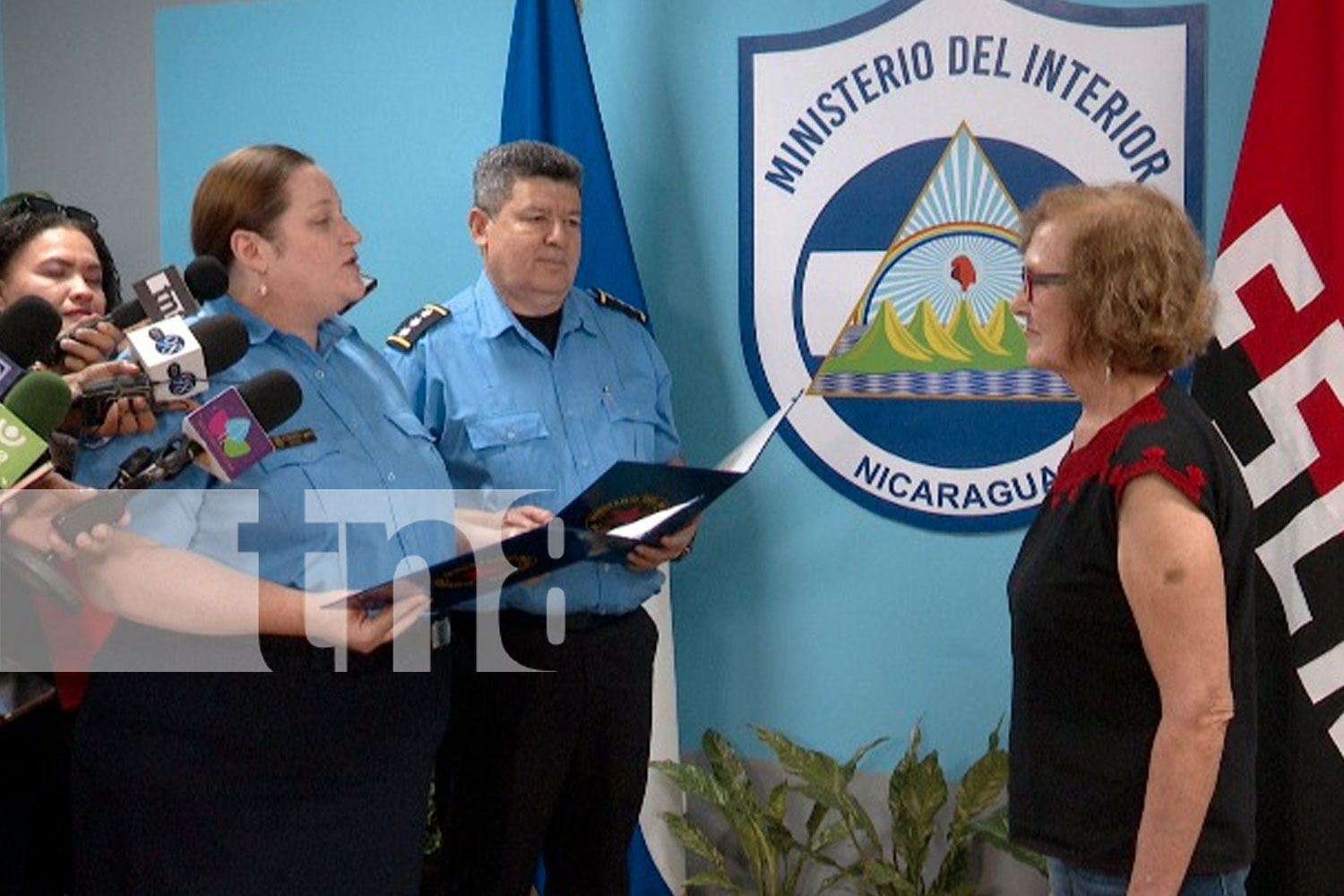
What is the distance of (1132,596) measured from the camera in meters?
1.79

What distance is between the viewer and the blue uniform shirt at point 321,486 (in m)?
2.07

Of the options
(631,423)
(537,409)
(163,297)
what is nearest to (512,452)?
(537,409)

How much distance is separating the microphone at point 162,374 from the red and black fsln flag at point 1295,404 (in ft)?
5.83

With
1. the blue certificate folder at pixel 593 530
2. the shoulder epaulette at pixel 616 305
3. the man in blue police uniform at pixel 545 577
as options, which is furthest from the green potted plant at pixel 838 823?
the blue certificate folder at pixel 593 530

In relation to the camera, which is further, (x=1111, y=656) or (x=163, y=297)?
(x=163, y=297)

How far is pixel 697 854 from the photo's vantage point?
3.54 m

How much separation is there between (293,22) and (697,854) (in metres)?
2.10

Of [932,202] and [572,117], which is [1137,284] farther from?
[572,117]

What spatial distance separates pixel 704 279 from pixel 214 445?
171 cm

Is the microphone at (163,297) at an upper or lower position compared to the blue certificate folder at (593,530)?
upper

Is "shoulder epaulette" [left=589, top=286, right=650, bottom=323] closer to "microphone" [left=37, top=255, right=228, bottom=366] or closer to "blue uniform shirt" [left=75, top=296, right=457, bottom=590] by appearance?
"blue uniform shirt" [left=75, top=296, right=457, bottom=590]

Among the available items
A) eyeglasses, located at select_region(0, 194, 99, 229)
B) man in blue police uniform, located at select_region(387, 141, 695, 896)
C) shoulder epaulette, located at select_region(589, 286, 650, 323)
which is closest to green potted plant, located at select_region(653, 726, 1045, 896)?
man in blue police uniform, located at select_region(387, 141, 695, 896)

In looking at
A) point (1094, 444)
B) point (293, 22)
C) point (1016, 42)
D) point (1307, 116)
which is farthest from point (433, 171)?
point (1094, 444)

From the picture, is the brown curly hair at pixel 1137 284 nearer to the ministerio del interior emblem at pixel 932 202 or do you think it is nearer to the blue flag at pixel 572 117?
the ministerio del interior emblem at pixel 932 202
